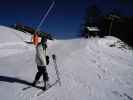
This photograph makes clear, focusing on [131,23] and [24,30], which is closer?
[131,23]

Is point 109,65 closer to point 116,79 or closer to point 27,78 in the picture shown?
point 116,79

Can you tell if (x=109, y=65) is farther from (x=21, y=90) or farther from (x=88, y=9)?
(x=88, y=9)

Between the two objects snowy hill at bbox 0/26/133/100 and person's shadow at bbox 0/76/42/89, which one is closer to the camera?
snowy hill at bbox 0/26/133/100

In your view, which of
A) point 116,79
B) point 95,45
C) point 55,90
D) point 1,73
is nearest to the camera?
point 55,90

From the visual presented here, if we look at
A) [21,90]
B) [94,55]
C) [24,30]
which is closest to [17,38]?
[24,30]

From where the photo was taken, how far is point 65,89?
28.3 ft

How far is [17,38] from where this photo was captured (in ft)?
86.9

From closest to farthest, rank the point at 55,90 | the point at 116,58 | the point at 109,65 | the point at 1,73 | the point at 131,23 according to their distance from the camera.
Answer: the point at 55,90, the point at 1,73, the point at 109,65, the point at 116,58, the point at 131,23

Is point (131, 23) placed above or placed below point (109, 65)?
above

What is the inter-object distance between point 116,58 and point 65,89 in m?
8.07

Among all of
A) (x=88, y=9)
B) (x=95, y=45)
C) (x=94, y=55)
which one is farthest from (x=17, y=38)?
(x=88, y=9)

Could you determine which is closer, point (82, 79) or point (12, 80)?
point (82, 79)

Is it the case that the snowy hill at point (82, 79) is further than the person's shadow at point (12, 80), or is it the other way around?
the person's shadow at point (12, 80)

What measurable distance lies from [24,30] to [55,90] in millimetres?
25852
